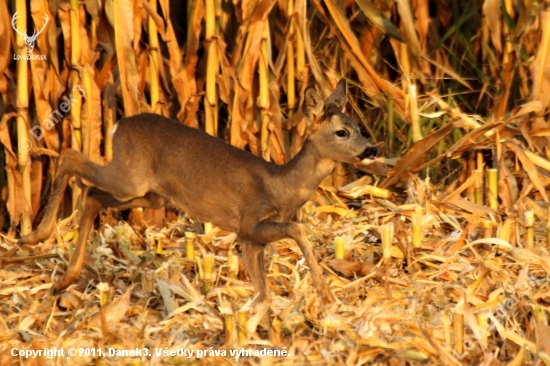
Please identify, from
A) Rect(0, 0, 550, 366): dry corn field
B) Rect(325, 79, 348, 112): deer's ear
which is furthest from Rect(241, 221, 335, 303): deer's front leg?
Rect(325, 79, 348, 112): deer's ear

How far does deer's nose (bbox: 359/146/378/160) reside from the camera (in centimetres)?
480

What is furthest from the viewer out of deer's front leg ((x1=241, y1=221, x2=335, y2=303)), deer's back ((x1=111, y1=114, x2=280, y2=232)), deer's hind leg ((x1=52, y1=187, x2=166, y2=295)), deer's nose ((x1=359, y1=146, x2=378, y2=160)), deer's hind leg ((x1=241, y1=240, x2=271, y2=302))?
deer's hind leg ((x1=52, y1=187, x2=166, y2=295))

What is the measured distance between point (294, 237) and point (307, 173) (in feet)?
1.53

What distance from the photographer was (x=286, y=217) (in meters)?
5.01

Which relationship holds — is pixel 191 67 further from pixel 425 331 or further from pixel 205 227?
pixel 425 331

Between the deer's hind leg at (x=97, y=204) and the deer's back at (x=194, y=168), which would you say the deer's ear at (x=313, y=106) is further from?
the deer's hind leg at (x=97, y=204)

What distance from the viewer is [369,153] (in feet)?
15.8

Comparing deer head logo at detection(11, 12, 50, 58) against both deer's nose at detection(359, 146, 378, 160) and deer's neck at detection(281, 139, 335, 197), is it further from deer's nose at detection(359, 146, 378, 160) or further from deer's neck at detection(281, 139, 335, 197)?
deer's nose at detection(359, 146, 378, 160)

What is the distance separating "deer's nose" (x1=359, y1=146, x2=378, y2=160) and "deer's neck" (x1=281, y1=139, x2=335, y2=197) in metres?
0.18

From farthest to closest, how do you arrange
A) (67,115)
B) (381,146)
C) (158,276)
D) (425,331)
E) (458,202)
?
(381,146)
(67,115)
(458,202)
(158,276)
(425,331)

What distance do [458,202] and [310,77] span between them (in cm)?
126

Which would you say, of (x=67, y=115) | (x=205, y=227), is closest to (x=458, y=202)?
(x=205, y=227)

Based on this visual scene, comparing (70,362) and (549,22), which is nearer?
(70,362)

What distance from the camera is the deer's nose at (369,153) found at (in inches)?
189
